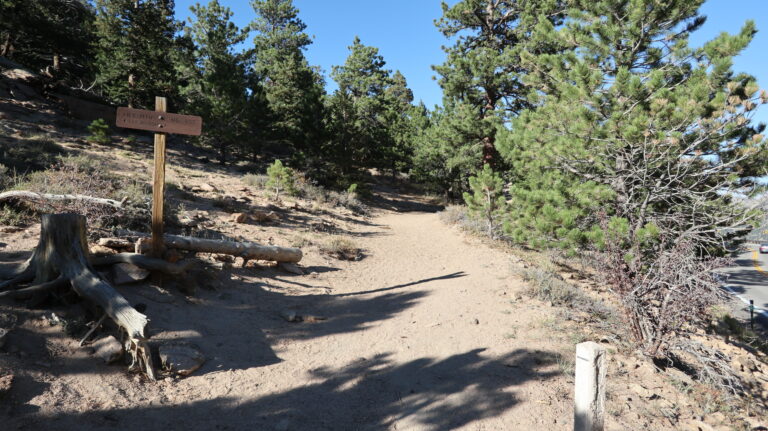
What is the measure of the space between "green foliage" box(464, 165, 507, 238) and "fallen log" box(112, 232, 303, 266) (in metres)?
7.58

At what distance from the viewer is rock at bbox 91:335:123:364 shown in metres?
3.82

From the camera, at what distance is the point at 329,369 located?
4695mm

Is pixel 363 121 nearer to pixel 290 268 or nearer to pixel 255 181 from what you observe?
pixel 255 181

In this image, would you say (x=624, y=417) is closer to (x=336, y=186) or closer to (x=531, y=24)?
(x=531, y=24)

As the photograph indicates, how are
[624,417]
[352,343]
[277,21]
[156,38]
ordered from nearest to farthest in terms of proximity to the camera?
[624,417] < [352,343] < [156,38] < [277,21]

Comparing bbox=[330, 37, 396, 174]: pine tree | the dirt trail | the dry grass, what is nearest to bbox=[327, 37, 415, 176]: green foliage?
bbox=[330, 37, 396, 174]: pine tree

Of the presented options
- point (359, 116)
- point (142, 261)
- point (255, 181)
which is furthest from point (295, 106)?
point (142, 261)

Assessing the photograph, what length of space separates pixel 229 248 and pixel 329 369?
12.8ft

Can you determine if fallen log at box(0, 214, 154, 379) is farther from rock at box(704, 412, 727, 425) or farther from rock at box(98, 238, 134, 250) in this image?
rock at box(704, 412, 727, 425)

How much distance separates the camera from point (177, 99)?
21344 millimetres

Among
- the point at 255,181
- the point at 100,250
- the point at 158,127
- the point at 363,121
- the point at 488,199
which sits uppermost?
the point at 363,121

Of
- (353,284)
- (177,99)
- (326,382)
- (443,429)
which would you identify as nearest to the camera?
(443,429)

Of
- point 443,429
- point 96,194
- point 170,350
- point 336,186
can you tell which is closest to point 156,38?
point 336,186

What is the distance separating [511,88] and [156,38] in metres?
18.2
